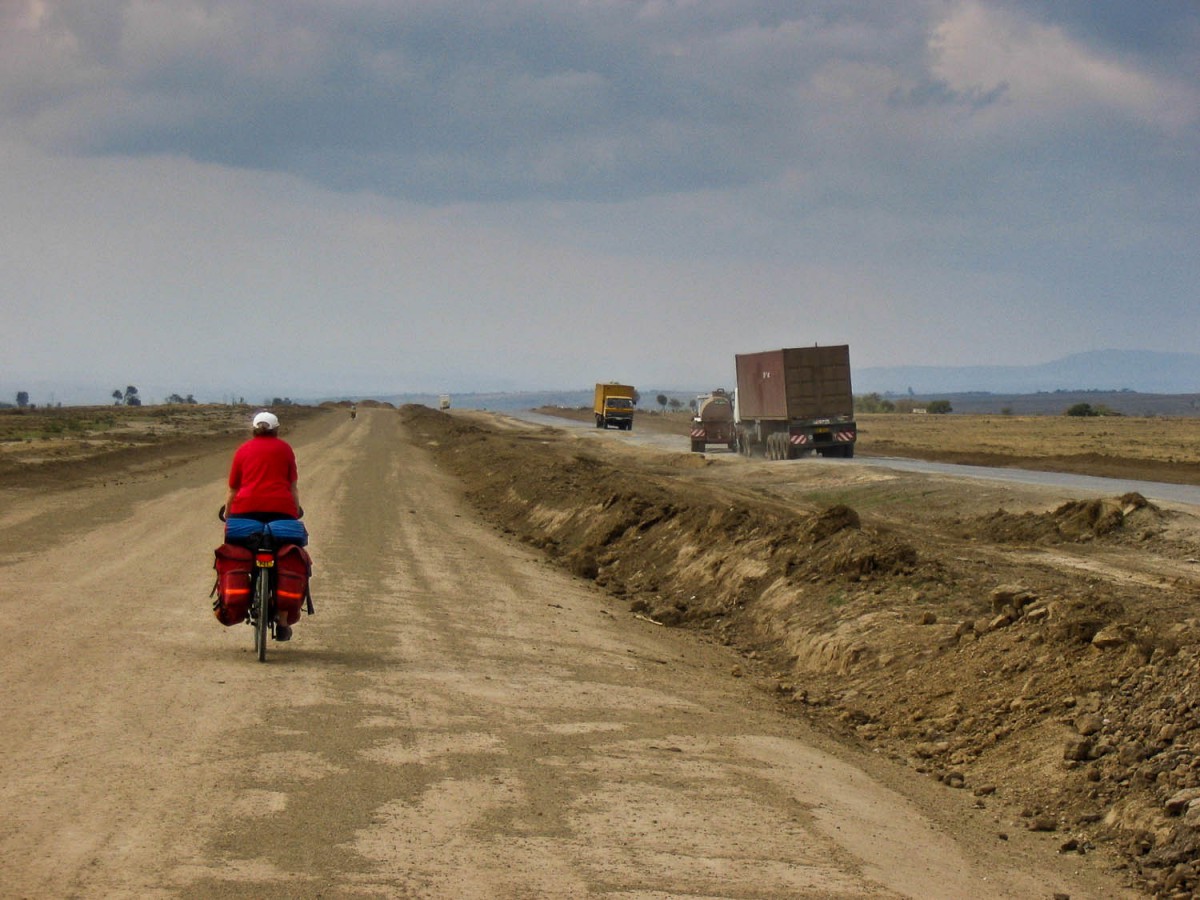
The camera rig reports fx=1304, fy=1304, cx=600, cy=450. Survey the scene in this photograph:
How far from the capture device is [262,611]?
1043 centimetres

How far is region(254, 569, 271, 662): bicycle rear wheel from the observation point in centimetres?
1045

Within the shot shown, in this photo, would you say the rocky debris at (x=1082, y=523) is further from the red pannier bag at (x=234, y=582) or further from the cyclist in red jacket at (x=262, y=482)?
the red pannier bag at (x=234, y=582)

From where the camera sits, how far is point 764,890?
5.90 m

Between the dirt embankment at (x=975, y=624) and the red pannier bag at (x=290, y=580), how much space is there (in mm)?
4420

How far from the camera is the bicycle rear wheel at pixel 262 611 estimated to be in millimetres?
10453

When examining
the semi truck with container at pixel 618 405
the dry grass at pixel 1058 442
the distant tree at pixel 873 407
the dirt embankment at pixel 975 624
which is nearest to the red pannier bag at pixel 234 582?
the dirt embankment at pixel 975 624

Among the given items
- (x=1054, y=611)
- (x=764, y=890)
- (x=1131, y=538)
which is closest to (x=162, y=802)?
(x=764, y=890)

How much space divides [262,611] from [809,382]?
37.0 metres

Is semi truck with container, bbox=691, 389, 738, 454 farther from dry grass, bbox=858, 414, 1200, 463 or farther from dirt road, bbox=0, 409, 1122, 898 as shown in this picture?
dirt road, bbox=0, 409, 1122, 898

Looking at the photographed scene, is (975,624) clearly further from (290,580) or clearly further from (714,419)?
(714,419)

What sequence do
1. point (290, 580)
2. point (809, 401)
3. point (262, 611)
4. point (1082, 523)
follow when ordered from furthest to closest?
point (809, 401), point (1082, 523), point (290, 580), point (262, 611)

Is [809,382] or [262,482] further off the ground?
[809,382]

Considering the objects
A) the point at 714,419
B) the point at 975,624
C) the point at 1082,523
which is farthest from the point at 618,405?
the point at 975,624

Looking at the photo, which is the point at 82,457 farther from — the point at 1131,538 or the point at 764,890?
the point at 764,890
